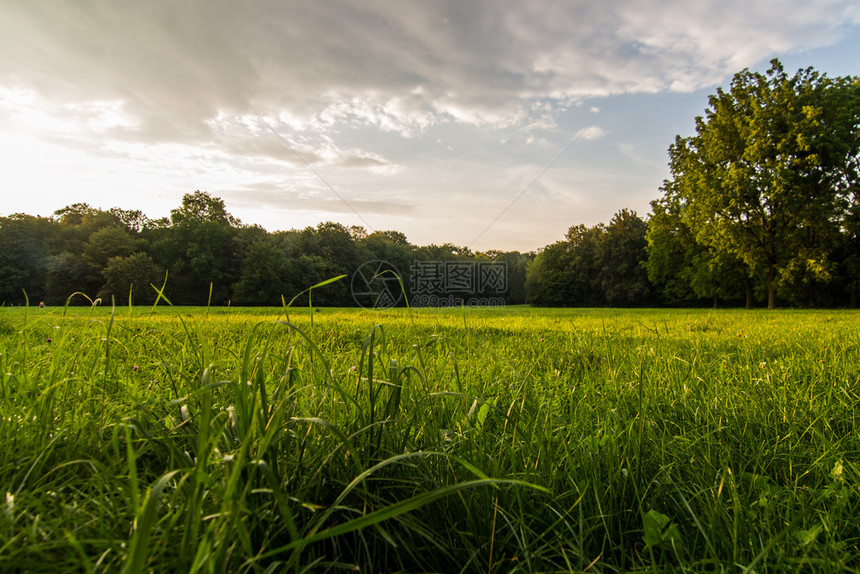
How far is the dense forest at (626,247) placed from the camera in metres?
20.1

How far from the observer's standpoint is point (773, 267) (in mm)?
21562

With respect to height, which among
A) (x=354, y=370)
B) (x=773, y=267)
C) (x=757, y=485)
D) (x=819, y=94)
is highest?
(x=819, y=94)

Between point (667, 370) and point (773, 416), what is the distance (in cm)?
69

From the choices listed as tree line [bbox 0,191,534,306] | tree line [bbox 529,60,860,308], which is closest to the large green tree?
tree line [bbox 529,60,860,308]

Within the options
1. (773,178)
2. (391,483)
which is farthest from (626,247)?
(391,483)

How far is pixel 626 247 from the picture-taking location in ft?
161

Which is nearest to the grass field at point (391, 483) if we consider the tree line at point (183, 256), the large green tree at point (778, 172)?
the large green tree at point (778, 172)

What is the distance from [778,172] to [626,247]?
30582mm

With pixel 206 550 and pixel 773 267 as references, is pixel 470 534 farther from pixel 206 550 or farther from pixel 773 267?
pixel 773 267

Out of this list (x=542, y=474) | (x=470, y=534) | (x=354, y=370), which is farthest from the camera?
(x=354, y=370)

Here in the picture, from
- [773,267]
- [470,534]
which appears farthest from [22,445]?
[773,267]

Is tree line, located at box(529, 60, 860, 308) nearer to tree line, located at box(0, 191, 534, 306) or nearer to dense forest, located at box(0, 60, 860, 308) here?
dense forest, located at box(0, 60, 860, 308)

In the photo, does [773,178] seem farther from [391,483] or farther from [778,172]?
[391,483]

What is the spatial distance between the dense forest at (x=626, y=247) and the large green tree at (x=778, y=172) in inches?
3.1
